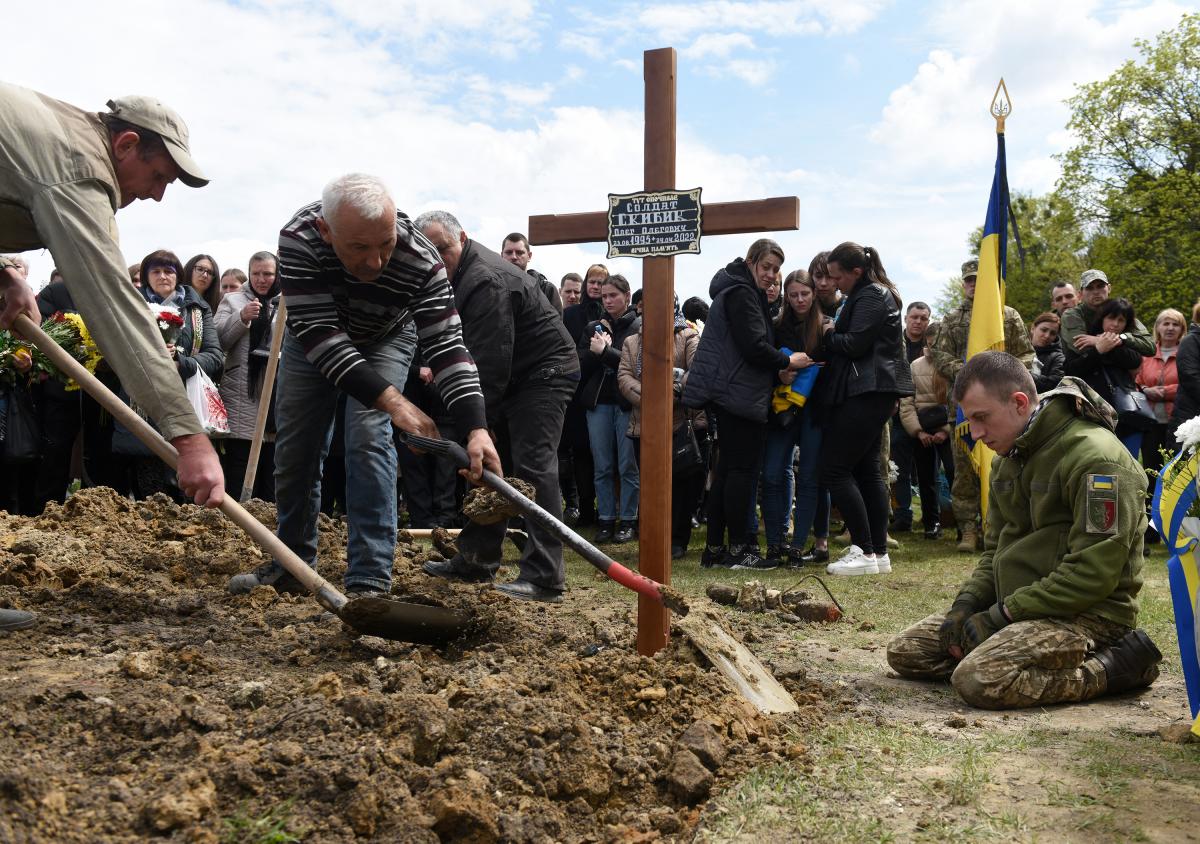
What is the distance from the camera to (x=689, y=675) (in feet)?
12.4

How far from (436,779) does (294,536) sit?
2877mm

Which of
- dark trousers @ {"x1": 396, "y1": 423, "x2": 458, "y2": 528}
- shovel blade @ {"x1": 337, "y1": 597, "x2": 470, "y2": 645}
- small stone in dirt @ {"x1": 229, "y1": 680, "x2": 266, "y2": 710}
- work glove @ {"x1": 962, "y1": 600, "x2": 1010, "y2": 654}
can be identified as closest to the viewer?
small stone in dirt @ {"x1": 229, "y1": 680, "x2": 266, "y2": 710}

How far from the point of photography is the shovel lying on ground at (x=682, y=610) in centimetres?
389

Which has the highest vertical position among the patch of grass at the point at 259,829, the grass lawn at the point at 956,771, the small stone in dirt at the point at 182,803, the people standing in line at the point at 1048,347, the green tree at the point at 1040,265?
the green tree at the point at 1040,265

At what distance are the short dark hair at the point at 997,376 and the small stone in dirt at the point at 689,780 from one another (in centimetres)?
206

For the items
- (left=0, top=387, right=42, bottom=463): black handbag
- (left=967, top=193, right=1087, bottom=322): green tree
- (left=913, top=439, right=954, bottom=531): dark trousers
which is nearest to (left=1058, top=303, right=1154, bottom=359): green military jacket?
(left=913, top=439, right=954, bottom=531): dark trousers

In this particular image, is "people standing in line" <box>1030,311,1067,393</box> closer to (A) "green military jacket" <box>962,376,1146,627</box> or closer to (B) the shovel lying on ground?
(A) "green military jacket" <box>962,376,1146,627</box>

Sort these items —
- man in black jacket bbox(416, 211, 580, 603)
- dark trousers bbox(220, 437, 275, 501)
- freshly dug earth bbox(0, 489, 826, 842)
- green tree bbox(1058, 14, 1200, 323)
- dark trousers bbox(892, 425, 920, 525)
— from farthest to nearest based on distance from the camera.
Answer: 1. green tree bbox(1058, 14, 1200, 323)
2. dark trousers bbox(892, 425, 920, 525)
3. dark trousers bbox(220, 437, 275, 501)
4. man in black jacket bbox(416, 211, 580, 603)
5. freshly dug earth bbox(0, 489, 826, 842)

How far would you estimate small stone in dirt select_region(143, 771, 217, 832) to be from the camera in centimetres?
243

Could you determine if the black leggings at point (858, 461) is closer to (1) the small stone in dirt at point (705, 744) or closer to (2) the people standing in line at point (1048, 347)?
(2) the people standing in line at point (1048, 347)

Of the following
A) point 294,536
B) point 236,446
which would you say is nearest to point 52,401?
point 236,446

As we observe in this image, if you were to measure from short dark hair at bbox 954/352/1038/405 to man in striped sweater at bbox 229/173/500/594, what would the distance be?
6.48ft

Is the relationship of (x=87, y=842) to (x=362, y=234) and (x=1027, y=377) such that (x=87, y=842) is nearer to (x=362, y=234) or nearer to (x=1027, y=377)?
(x=362, y=234)

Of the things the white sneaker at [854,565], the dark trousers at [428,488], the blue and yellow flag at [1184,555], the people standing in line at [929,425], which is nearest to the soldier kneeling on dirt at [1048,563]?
the blue and yellow flag at [1184,555]
